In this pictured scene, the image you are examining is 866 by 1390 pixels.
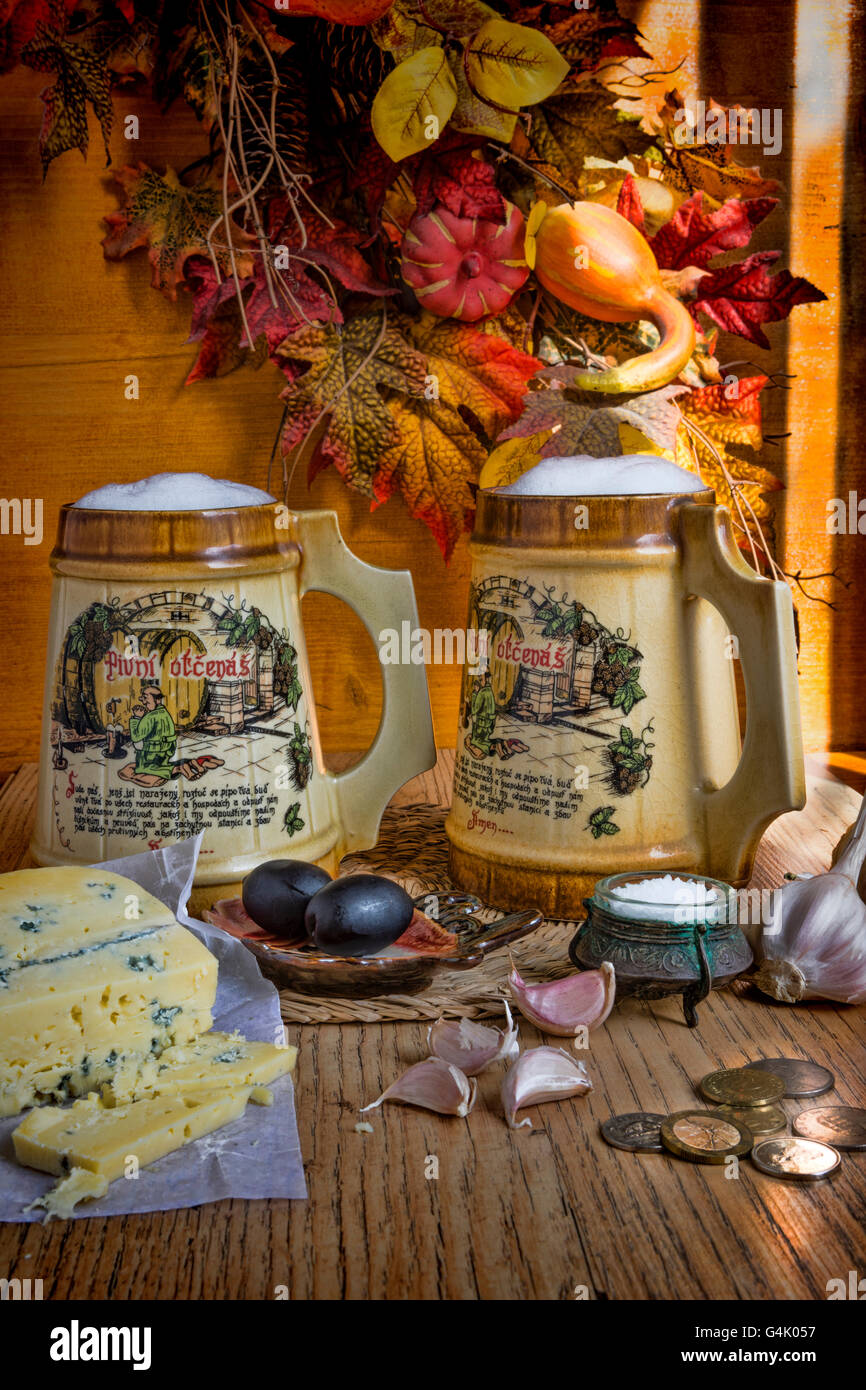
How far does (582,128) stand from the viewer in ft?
3.18

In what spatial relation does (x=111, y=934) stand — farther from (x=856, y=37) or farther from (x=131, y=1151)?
(x=856, y=37)

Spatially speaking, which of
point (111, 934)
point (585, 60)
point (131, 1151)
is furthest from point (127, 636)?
point (585, 60)

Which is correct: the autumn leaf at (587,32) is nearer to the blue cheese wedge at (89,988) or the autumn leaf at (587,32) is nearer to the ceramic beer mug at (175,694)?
the ceramic beer mug at (175,694)

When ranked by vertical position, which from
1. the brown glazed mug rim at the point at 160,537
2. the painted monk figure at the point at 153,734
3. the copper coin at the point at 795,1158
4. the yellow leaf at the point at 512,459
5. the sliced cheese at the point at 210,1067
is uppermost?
the yellow leaf at the point at 512,459

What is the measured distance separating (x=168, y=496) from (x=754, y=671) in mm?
346

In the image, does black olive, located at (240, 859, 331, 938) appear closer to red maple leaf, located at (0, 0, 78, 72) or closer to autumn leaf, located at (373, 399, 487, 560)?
autumn leaf, located at (373, 399, 487, 560)

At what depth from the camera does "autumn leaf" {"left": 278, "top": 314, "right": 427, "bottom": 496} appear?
98cm

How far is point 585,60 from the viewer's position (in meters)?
0.96

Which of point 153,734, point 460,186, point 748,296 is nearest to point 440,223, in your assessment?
point 460,186

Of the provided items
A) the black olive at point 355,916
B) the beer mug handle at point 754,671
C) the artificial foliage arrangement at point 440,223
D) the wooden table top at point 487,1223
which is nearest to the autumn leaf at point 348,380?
the artificial foliage arrangement at point 440,223

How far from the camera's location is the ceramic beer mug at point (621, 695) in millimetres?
723

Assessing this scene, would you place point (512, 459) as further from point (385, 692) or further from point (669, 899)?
point (669, 899)

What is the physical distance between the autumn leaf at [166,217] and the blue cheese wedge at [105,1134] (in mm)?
664

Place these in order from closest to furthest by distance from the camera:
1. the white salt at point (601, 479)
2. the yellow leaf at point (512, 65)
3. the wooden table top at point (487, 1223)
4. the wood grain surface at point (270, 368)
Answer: the wooden table top at point (487, 1223)
the white salt at point (601, 479)
the yellow leaf at point (512, 65)
the wood grain surface at point (270, 368)
